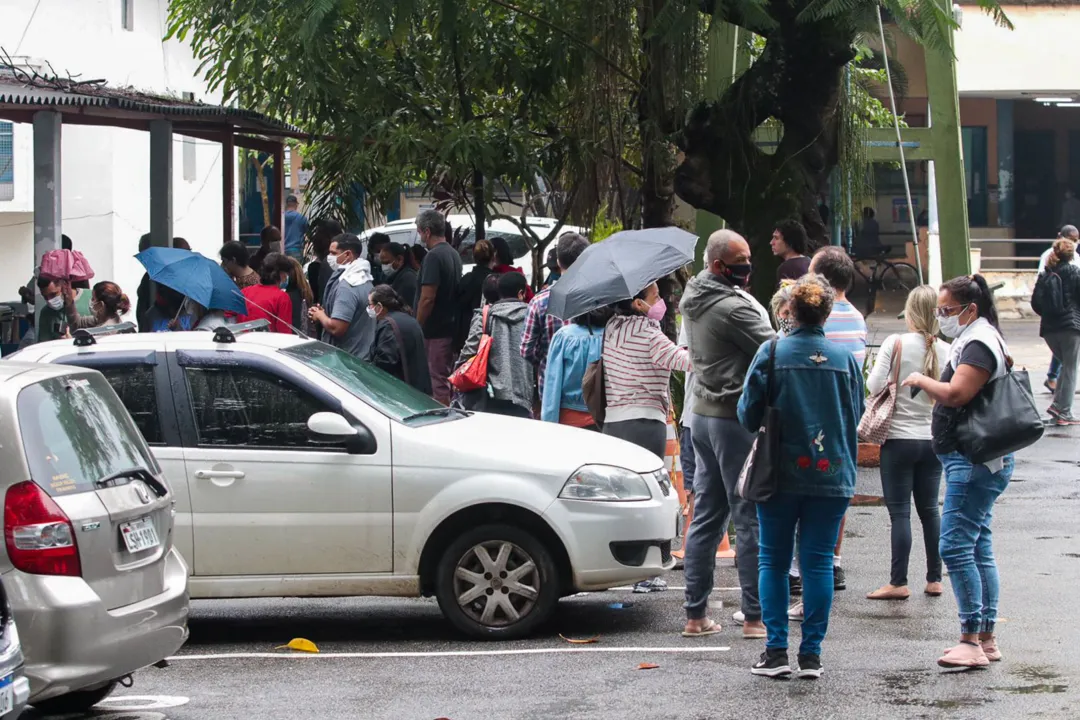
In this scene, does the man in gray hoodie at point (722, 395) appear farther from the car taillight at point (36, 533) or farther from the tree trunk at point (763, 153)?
the tree trunk at point (763, 153)

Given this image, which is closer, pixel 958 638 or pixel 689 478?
pixel 958 638

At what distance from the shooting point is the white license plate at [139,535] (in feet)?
19.5

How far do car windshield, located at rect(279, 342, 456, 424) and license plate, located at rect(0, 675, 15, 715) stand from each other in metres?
3.29

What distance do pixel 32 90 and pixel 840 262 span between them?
7.47m

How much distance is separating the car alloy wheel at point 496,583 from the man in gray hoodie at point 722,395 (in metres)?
0.82

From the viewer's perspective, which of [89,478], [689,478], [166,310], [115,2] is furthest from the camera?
[115,2]

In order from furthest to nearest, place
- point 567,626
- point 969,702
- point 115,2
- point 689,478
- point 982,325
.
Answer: point 115,2 < point 689,478 < point 567,626 < point 982,325 < point 969,702

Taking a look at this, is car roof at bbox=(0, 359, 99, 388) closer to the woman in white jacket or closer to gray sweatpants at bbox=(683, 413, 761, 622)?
gray sweatpants at bbox=(683, 413, 761, 622)

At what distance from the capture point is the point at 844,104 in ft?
41.9

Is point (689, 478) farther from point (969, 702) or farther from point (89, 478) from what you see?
point (89, 478)

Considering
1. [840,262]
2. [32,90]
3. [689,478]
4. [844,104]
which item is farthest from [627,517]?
[32,90]

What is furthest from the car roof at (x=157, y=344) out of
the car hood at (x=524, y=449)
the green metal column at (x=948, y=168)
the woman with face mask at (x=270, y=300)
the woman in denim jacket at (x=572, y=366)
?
the green metal column at (x=948, y=168)

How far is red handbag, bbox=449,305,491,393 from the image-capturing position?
34.1 feet

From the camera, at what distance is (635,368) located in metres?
8.35
